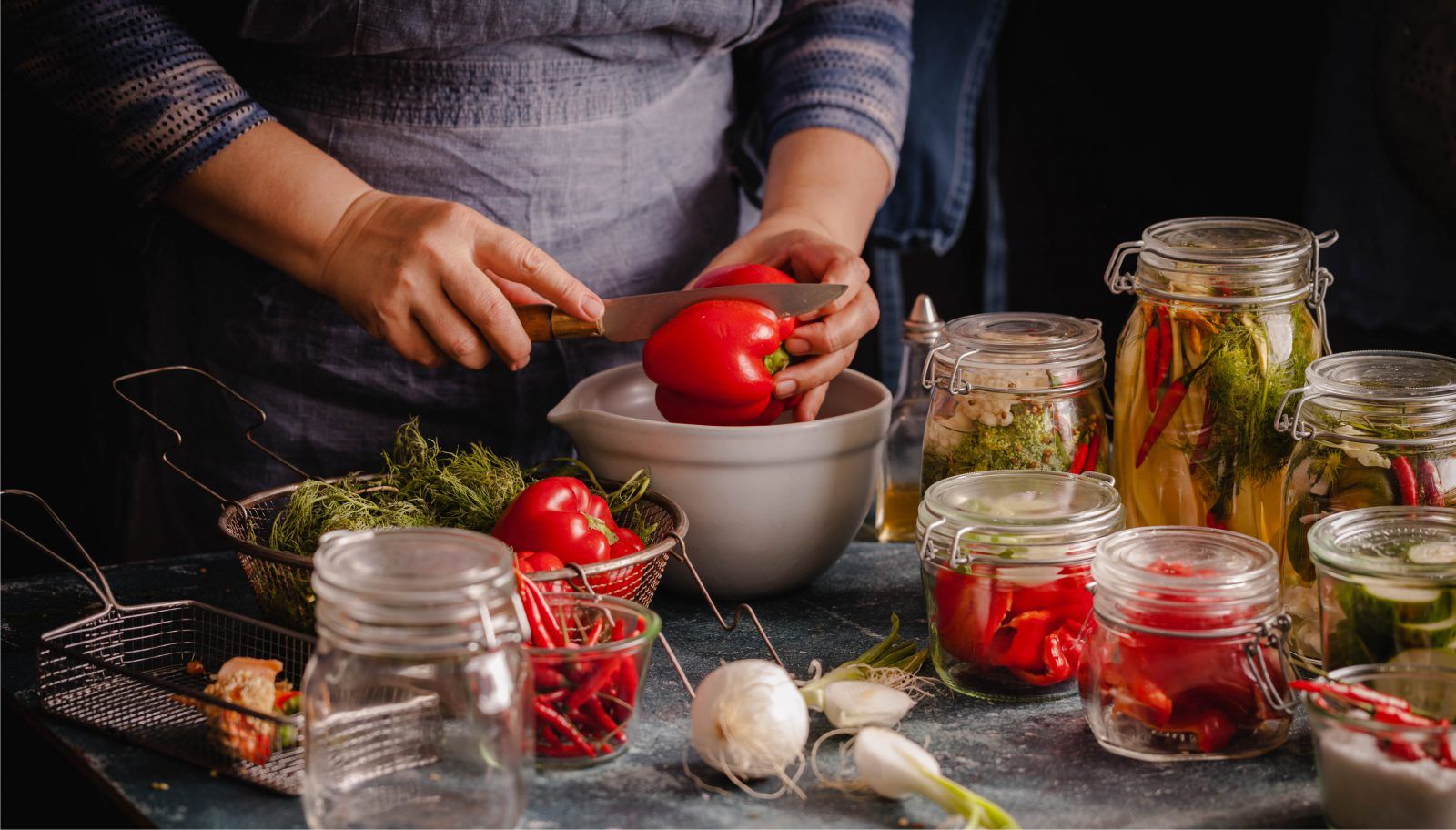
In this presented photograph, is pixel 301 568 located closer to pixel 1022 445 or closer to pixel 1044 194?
pixel 1022 445

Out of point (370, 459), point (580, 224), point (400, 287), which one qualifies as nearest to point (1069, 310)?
point (580, 224)

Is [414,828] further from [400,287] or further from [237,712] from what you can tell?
[400,287]

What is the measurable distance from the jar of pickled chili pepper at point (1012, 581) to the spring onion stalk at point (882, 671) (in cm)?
3

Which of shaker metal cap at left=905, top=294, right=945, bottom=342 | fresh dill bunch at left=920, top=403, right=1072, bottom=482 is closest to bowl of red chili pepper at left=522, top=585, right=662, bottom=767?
fresh dill bunch at left=920, top=403, right=1072, bottom=482

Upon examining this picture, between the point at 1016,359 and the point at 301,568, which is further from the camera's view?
the point at 1016,359

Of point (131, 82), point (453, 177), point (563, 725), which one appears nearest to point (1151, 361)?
point (563, 725)

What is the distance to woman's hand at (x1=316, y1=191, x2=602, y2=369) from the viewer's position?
1228mm

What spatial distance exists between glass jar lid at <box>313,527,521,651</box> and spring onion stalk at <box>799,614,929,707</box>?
0.28 meters

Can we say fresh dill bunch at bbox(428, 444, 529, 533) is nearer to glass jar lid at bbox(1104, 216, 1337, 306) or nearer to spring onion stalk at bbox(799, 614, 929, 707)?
spring onion stalk at bbox(799, 614, 929, 707)

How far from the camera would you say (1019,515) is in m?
1.01

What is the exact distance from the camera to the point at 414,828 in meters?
0.81

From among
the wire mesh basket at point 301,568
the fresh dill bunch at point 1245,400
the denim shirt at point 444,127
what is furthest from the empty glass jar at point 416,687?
the denim shirt at point 444,127

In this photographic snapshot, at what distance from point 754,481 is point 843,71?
0.66m

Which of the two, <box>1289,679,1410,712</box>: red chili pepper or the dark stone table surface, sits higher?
<box>1289,679,1410,712</box>: red chili pepper
